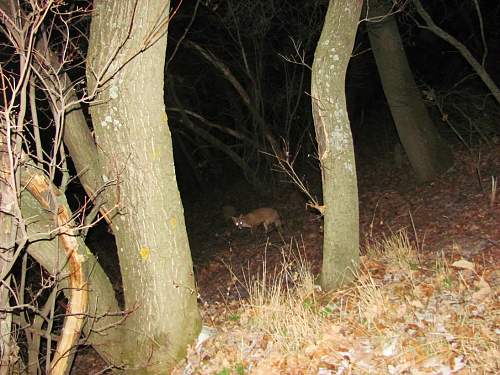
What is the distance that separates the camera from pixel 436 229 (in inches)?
289

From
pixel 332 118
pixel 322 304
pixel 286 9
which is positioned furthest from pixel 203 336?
pixel 286 9

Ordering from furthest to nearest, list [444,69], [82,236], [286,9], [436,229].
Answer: [444,69], [286,9], [436,229], [82,236]

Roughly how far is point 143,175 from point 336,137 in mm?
2237

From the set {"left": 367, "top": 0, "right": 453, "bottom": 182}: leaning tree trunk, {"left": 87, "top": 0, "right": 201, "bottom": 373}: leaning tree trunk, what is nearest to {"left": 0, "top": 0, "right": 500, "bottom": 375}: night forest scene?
{"left": 87, "top": 0, "right": 201, "bottom": 373}: leaning tree trunk

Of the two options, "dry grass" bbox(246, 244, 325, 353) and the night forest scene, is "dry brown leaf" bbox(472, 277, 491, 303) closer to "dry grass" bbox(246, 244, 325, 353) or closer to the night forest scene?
the night forest scene

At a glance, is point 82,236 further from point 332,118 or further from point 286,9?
point 286,9

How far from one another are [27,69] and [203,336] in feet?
10.2

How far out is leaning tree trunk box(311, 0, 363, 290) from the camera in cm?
558

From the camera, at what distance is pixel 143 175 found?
15.5ft

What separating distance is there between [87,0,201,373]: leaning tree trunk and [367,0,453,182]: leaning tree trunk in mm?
6019

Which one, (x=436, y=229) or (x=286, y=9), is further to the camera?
(x=286, y=9)

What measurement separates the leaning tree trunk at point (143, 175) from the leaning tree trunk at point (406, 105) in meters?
6.02

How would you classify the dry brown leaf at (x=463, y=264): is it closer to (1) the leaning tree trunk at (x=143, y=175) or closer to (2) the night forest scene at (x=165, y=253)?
(2) the night forest scene at (x=165, y=253)

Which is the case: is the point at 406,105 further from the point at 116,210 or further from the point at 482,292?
the point at 116,210
